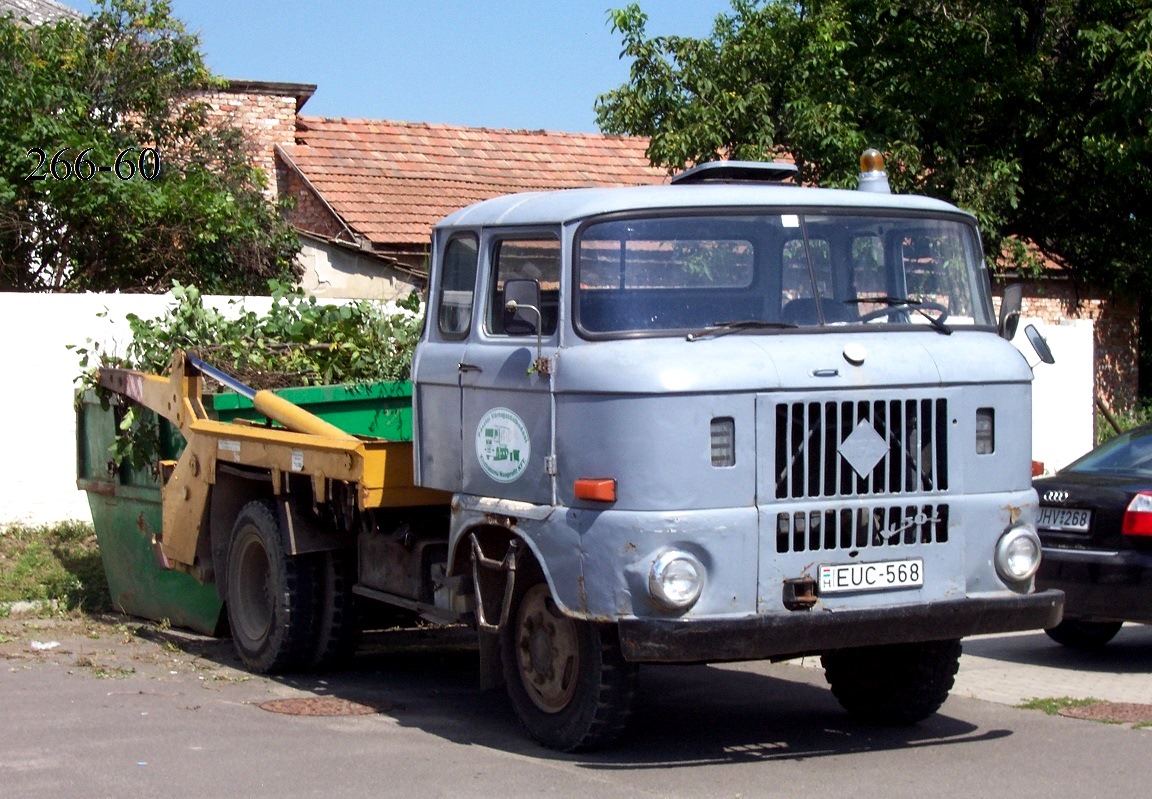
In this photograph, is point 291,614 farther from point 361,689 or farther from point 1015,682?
point 1015,682

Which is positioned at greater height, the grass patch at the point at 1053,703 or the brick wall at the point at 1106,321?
the brick wall at the point at 1106,321

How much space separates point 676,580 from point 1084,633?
4.73 m

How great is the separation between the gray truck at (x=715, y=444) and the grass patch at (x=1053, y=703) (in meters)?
0.83

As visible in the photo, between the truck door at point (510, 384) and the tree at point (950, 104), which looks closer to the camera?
the truck door at point (510, 384)

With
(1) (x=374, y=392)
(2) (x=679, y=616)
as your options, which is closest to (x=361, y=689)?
(1) (x=374, y=392)

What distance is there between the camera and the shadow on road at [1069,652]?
29.7 ft

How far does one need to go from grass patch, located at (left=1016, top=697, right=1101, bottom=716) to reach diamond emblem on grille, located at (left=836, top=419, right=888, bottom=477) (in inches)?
84.4

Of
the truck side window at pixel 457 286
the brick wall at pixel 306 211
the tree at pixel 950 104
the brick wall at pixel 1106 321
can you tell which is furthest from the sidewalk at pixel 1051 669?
the brick wall at pixel 1106 321

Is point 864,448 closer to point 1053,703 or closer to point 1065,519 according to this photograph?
point 1053,703

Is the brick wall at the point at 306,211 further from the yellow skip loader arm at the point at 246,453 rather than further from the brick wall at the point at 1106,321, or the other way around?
the yellow skip loader arm at the point at 246,453

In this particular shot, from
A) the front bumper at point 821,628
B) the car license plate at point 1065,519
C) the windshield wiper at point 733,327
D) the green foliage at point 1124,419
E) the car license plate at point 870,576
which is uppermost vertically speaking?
the windshield wiper at point 733,327

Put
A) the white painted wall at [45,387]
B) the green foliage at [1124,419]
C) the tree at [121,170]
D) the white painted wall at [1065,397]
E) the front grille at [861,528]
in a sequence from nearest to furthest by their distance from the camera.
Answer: the front grille at [861,528], the white painted wall at [45,387], the tree at [121,170], the white painted wall at [1065,397], the green foliage at [1124,419]

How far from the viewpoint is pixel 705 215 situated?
254 inches

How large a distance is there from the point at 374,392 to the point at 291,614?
133cm
